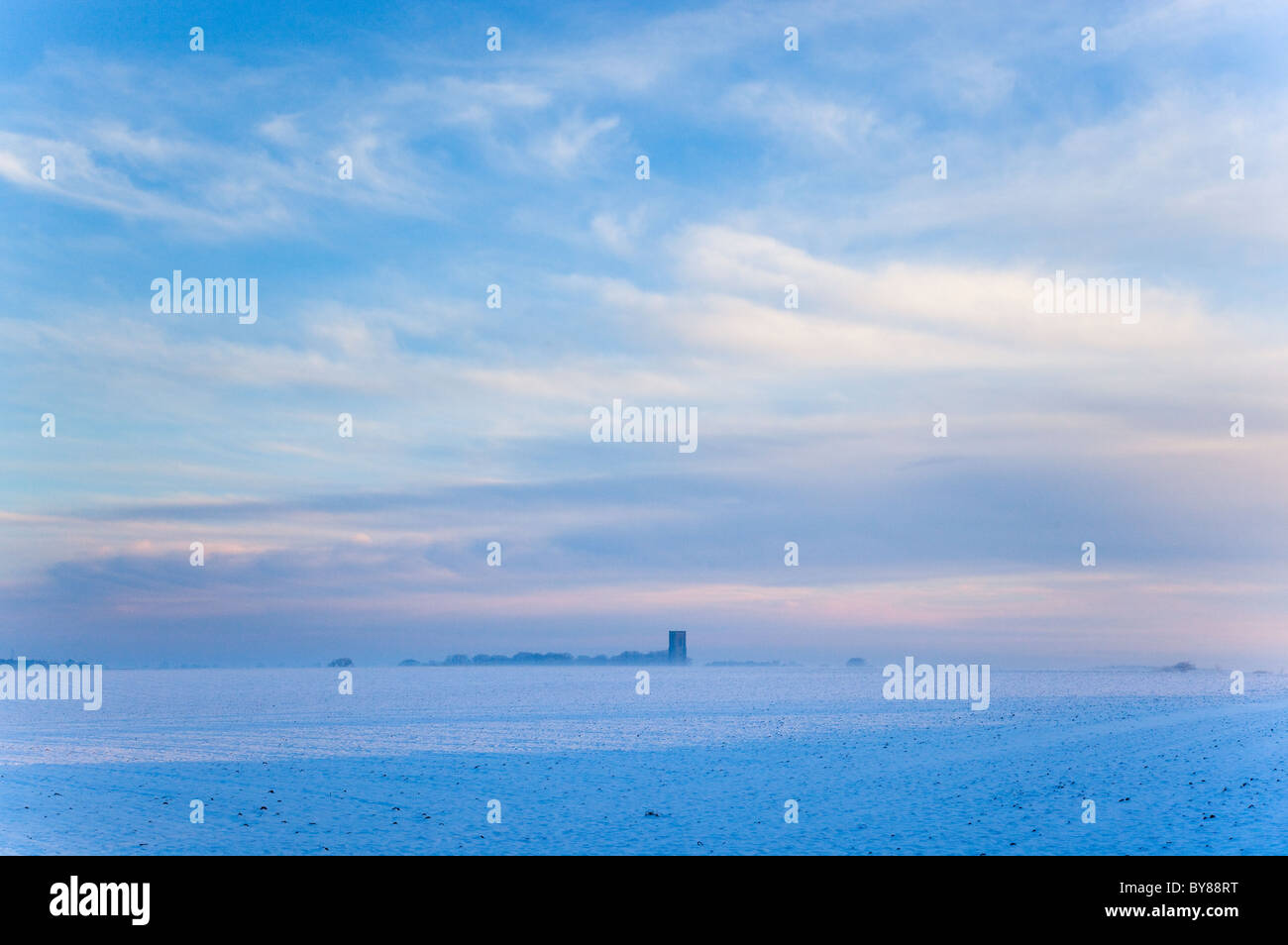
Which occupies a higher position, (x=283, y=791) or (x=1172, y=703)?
(x=283, y=791)

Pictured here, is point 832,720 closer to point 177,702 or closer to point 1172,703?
point 1172,703

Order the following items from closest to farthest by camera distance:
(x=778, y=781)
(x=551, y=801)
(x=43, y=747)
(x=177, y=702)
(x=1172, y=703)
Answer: (x=551, y=801) < (x=778, y=781) < (x=43, y=747) < (x=1172, y=703) < (x=177, y=702)
